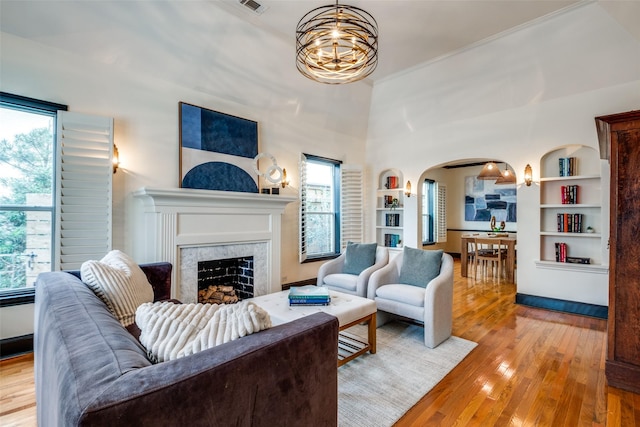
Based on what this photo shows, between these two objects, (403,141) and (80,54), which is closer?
(80,54)

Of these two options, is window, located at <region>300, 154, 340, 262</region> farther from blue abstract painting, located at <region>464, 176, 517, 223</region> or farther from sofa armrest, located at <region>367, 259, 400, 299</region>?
blue abstract painting, located at <region>464, 176, 517, 223</region>

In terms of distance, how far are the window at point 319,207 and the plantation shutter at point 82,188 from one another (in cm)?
270

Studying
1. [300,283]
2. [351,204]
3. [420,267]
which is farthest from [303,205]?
[420,267]

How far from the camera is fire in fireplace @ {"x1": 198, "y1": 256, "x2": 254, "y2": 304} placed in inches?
153

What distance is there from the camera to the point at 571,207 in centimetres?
412

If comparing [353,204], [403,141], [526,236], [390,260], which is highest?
[403,141]

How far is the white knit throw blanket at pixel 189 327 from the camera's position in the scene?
1.00 meters

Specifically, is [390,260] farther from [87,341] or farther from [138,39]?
[138,39]

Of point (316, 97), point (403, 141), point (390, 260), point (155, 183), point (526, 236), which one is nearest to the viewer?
point (155, 183)

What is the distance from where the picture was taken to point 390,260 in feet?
12.9

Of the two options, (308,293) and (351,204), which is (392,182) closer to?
(351,204)

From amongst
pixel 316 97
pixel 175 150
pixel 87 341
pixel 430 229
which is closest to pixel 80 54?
pixel 175 150

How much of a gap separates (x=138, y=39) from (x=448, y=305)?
4.22 metres

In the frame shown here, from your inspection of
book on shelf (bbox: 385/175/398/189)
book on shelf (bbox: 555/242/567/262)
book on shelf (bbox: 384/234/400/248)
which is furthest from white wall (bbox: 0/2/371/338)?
book on shelf (bbox: 555/242/567/262)
